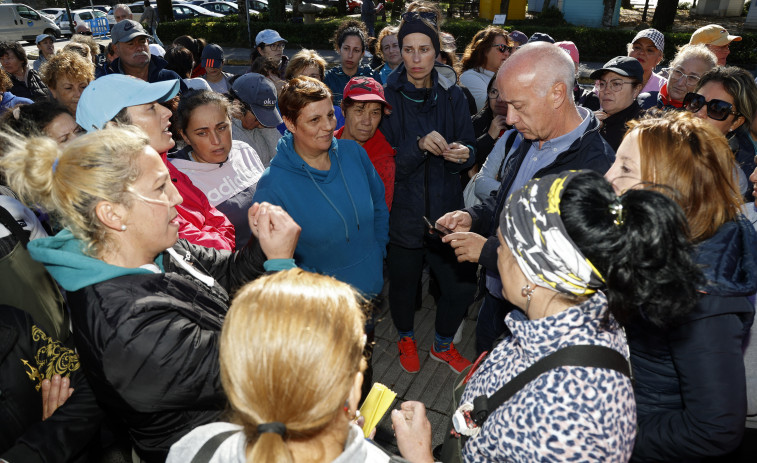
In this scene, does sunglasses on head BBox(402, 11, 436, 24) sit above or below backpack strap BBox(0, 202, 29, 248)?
above

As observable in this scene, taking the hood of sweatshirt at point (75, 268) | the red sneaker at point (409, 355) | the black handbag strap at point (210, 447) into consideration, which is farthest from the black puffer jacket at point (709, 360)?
the red sneaker at point (409, 355)

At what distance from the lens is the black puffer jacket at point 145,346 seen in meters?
1.48

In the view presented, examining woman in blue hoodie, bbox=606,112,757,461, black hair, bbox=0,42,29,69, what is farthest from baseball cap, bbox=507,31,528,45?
black hair, bbox=0,42,29,69

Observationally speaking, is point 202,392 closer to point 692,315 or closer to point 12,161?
point 12,161

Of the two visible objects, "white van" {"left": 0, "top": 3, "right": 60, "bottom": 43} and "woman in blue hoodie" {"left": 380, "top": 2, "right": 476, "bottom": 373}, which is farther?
"white van" {"left": 0, "top": 3, "right": 60, "bottom": 43}

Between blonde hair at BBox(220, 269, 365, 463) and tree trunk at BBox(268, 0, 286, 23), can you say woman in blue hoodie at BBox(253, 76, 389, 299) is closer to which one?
blonde hair at BBox(220, 269, 365, 463)

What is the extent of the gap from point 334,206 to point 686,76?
147 inches

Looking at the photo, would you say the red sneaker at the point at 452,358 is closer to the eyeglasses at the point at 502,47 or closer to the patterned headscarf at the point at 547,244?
the patterned headscarf at the point at 547,244

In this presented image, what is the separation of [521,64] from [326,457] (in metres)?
2.31

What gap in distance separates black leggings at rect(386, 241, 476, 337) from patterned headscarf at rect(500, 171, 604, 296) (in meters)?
2.15

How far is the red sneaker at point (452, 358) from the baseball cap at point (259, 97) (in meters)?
2.40

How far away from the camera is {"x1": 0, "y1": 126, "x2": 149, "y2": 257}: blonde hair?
1.62 meters

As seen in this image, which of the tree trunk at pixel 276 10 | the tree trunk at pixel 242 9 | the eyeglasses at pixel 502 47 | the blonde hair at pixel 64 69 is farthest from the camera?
the tree trunk at pixel 276 10

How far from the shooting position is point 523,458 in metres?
1.41
